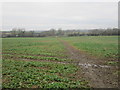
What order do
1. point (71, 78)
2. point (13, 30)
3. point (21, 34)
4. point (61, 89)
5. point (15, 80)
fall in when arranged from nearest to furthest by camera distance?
point (61, 89) → point (15, 80) → point (71, 78) → point (21, 34) → point (13, 30)

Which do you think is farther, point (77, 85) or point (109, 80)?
point (109, 80)

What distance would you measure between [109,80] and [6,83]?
257 inches

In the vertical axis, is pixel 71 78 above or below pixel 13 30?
below

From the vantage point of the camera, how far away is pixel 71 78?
20.3 ft

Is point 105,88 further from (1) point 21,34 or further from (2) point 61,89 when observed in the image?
(1) point 21,34

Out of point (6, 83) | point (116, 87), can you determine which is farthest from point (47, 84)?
point (116, 87)

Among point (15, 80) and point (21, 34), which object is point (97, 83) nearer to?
point (15, 80)

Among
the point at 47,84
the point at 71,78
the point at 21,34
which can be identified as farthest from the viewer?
the point at 21,34

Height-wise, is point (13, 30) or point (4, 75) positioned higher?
point (13, 30)

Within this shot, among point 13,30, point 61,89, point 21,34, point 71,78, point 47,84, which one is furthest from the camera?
point 13,30

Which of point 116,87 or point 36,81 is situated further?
point 36,81

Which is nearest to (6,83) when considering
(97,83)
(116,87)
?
(97,83)

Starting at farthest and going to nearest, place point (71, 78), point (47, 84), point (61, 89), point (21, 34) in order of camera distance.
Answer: point (21, 34), point (71, 78), point (47, 84), point (61, 89)

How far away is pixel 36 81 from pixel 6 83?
1.77 metres
